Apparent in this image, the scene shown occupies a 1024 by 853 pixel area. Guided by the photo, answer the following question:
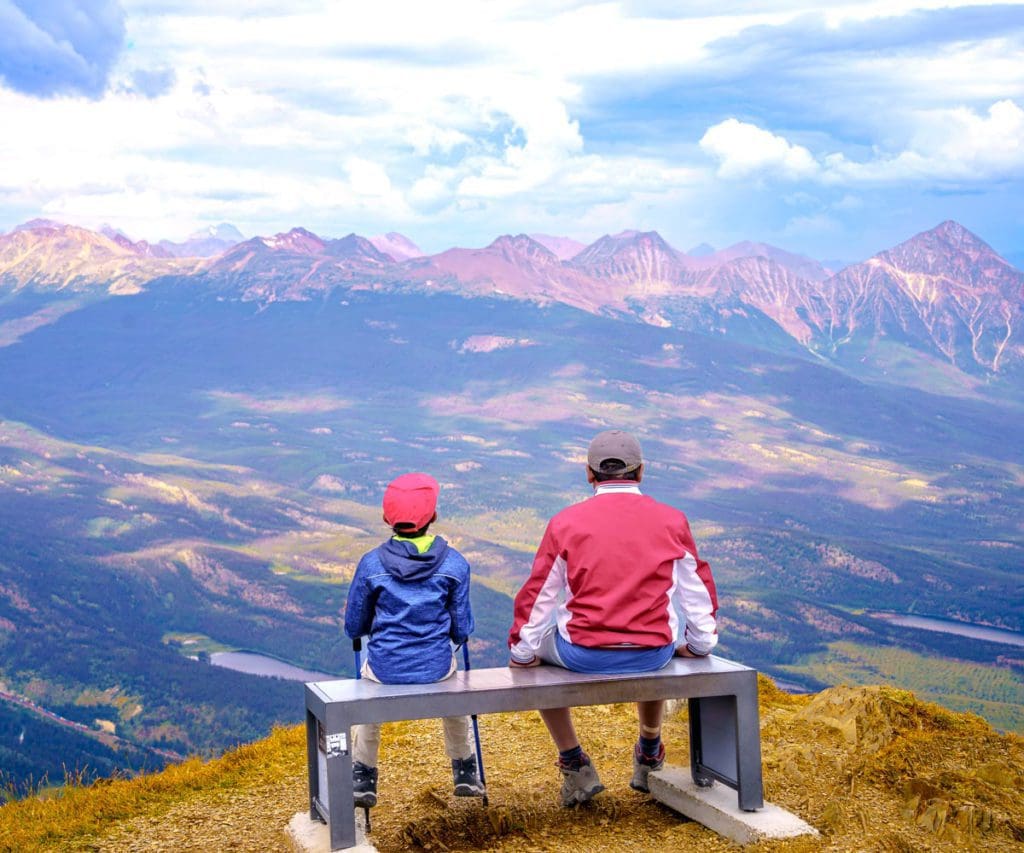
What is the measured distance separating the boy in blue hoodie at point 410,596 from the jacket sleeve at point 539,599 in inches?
15.3

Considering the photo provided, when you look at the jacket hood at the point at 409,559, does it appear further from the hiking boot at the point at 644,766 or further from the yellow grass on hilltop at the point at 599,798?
the hiking boot at the point at 644,766

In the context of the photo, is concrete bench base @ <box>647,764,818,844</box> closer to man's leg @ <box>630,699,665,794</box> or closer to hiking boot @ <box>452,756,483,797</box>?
man's leg @ <box>630,699,665,794</box>

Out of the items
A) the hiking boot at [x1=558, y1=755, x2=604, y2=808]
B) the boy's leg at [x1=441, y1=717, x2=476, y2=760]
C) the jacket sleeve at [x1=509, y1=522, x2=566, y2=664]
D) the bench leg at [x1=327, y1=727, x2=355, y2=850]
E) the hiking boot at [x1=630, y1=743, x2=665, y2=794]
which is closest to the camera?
the bench leg at [x1=327, y1=727, x2=355, y2=850]

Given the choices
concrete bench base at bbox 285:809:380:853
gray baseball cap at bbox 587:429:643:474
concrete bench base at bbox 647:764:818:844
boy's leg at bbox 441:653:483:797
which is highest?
gray baseball cap at bbox 587:429:643:474

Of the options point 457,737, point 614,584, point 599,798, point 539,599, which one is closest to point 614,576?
point 614,584

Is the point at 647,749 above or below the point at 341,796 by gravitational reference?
below

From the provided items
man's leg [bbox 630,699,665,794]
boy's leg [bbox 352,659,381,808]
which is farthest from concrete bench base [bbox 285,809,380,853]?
man's leg [bbox 630,699,665,794]

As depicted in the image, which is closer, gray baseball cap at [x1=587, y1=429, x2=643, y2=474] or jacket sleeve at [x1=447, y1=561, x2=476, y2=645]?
jacket sleeve at [x1=447, y1=561, x2=476, y2=645]

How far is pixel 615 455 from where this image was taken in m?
8.30

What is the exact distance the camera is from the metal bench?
307 inches

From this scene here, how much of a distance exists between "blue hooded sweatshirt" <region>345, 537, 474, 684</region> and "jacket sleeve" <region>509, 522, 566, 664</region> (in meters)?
0.43

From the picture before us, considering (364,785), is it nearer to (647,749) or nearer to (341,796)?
(341,796)

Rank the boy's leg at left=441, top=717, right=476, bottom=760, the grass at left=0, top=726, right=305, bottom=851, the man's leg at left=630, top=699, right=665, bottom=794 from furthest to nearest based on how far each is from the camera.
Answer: the grass at left=0, top=726, right=305, bottom=851 → the man's leg at left=630, top=699, right=665, bottom=794 → the boy's leg at left=441, top=717, right=476, bottom=760

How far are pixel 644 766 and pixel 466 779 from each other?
1.45 metres
